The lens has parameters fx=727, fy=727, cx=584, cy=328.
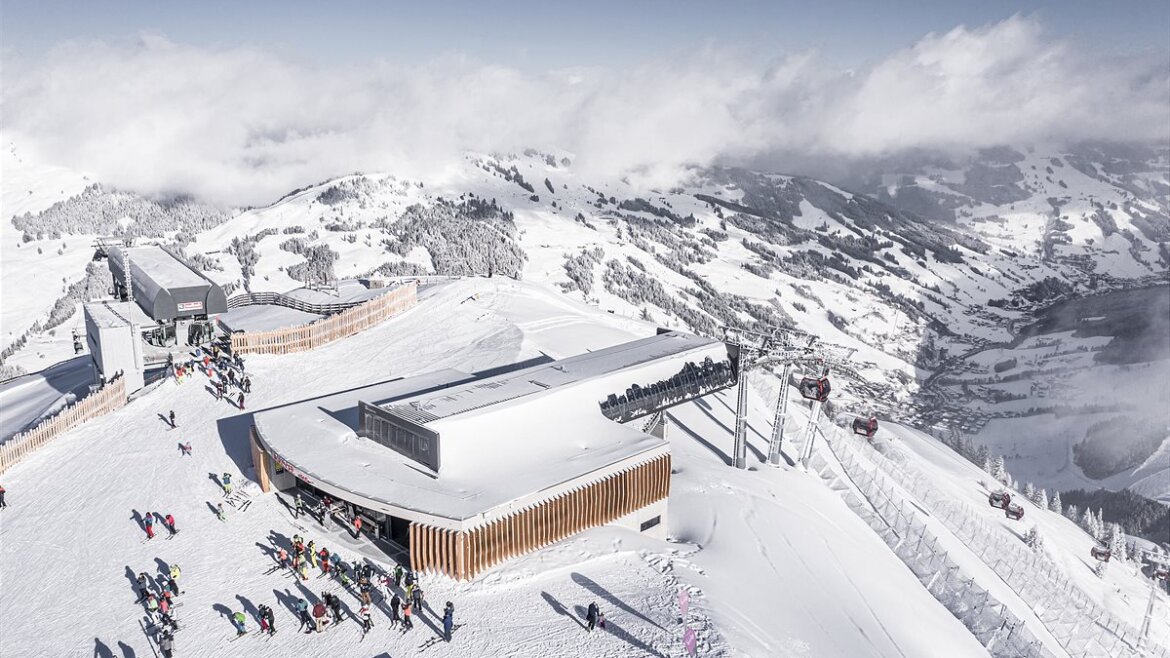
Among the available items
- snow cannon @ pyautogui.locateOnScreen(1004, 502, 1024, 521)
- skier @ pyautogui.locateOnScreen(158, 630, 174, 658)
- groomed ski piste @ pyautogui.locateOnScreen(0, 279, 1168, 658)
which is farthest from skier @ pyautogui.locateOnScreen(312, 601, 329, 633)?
snow cannon @ pyautogui.locateOnScreen(1004, 502, 1024, 521)

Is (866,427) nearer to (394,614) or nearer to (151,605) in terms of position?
(394,614)

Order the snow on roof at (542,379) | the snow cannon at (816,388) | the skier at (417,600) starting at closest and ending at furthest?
the skier at (417,600) < the snow on roof at (542,379) < the snow cannon at (816,388)

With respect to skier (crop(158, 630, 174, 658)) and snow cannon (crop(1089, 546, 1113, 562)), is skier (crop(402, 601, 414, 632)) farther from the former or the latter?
snow cannon (crop(1089, 546, 1113, 562))

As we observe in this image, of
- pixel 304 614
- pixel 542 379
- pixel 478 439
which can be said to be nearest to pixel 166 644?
pixel 304 614

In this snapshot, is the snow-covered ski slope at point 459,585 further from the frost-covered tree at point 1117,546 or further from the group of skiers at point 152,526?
the frost-covered tree at point 1117,546

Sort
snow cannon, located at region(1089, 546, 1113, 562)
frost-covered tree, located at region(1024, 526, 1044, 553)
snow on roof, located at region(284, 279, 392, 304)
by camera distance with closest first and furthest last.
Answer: snow on roof, located at region(284, 279, 392, 304) → frost-covered tree, located at region(1024, 526, 1044, 553) → snow cannon, located at region(1089, 546, 1113, 562)

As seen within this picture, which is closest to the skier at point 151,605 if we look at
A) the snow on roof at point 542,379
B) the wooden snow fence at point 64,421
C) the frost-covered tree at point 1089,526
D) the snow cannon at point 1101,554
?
the snow on roof at point 542,379

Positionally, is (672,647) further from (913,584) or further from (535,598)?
(913,584)
